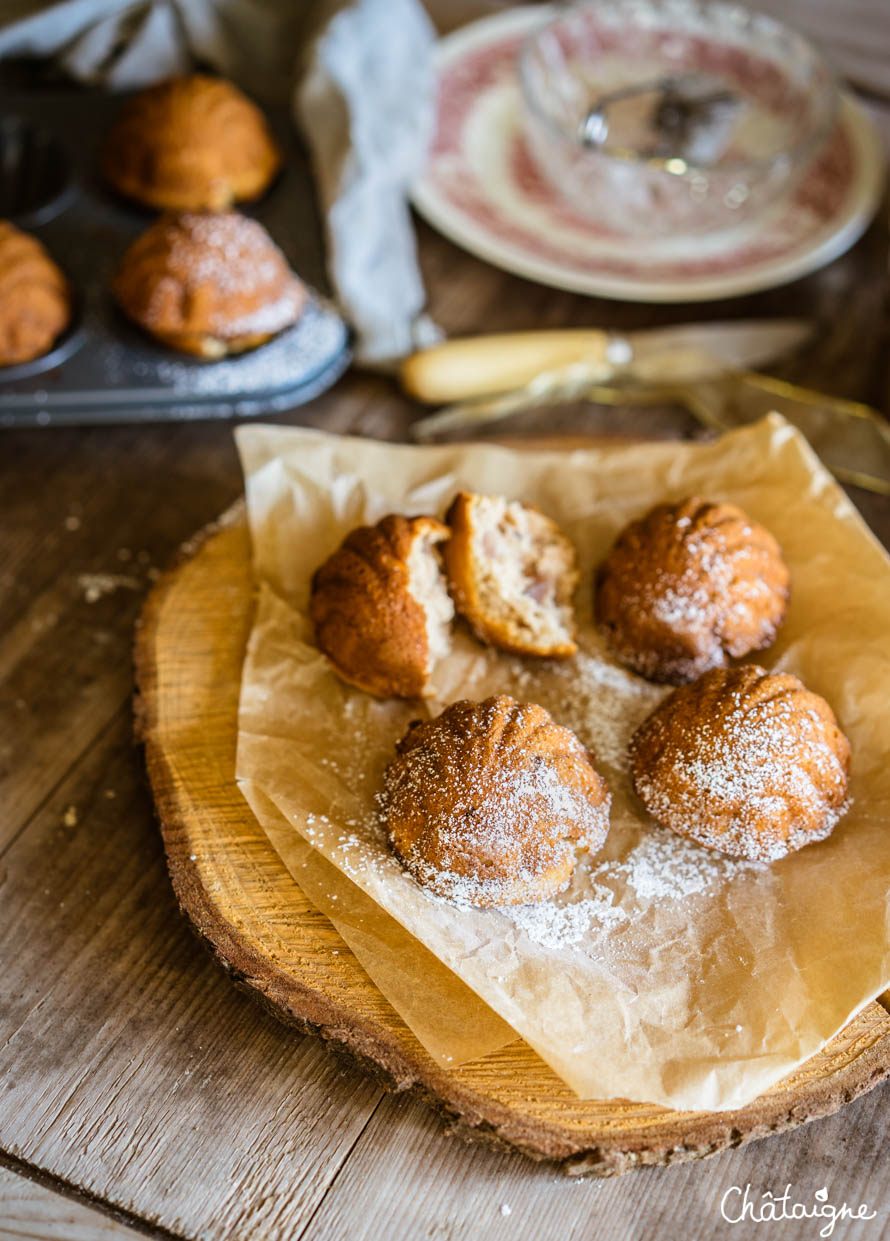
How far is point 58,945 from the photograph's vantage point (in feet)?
5.77

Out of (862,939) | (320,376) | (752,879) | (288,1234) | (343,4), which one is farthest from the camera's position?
(343,4)

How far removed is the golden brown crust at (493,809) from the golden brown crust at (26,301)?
1241 millimetres

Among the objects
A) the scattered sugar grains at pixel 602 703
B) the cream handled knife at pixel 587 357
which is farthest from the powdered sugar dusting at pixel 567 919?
the cream handled knife at pixel 587 357

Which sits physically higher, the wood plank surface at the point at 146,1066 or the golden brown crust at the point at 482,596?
the golden brown crust at the point at 482,596

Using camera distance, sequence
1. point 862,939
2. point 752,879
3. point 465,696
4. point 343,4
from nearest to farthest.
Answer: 1. point 862,939
2. point 752,879
3. point 465,696
4. point 343,4

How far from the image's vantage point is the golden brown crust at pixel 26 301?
7.64 ft

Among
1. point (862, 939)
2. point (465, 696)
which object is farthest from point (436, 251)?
point (862, 939)

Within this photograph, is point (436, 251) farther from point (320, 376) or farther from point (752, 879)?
point (752, 879)

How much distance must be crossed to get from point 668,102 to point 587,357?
854 millimetres

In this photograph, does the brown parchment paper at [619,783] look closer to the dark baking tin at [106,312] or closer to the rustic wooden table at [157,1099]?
the rustic wooden table at [157,1099]

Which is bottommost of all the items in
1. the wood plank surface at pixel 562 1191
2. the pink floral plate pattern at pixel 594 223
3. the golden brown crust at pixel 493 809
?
the wood plank surface at pixel 562 1191

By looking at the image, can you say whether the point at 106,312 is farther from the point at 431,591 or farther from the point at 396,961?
the point at 396,961

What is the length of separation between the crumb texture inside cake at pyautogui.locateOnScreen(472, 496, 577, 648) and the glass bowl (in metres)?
1.12

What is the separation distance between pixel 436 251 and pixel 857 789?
180cm
